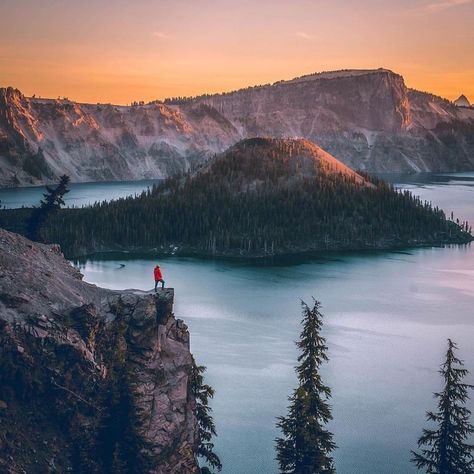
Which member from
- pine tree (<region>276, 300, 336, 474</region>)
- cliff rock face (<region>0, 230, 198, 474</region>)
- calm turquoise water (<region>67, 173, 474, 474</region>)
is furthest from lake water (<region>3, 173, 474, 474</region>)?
cliff rock face (<region>0, 230, 198, 474</region>)

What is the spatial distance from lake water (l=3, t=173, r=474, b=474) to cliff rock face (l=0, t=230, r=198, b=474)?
1265 centimetres

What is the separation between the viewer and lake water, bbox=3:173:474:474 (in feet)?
209

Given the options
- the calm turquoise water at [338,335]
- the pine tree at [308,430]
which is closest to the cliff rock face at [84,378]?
the pine tree at [308,430]

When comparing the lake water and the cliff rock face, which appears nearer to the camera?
the cliff rock face

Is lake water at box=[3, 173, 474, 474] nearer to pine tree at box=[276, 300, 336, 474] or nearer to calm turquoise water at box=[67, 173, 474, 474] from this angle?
calm turquoise water at box=[67, 173, 474, 474]

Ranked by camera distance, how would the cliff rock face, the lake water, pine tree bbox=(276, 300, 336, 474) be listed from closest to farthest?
1. the cliff rock face
2. pine tree bbox=(276, 300, 336, 474)
3. the lake water

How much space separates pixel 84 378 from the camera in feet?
148

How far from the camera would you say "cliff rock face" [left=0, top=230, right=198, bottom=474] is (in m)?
42.3

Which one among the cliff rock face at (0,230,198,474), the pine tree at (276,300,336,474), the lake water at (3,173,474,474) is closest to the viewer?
the cliff rock face at (0,230,198,474)

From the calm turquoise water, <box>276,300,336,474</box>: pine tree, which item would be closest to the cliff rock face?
<box>276,300,336,474</box>: pine tree

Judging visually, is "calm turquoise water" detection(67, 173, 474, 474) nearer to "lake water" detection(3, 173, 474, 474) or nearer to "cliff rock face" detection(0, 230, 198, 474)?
"lake water" detection(3, 173, 474, 474)

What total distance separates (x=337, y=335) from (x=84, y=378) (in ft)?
193

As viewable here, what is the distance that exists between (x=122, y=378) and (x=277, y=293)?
84901mm

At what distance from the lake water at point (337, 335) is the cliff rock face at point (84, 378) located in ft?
41.5
